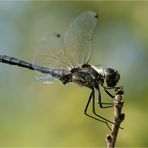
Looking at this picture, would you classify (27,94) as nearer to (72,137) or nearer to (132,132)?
(72,137)

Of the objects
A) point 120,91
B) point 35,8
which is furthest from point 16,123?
point 120,91

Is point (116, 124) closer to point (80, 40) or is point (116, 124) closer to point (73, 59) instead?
point (73, 59)

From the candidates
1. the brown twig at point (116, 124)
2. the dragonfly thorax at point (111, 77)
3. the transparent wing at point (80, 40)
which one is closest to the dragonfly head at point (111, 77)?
the dragonfly thorax at point (111, 77)

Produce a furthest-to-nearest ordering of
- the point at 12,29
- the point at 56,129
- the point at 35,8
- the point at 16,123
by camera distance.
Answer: the point at 12,29 < the point at 35,8 < the point at 16,123 < the point at 56,129

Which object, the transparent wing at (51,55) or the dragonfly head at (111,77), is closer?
the dragonfly head at (111,77)

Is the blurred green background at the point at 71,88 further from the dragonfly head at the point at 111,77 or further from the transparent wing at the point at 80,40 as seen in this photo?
the dragonfly head at the point at 111,77

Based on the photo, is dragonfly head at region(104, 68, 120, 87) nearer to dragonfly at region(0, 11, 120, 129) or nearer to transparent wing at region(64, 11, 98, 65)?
dragonfly at region(0, 11, 120, 129)

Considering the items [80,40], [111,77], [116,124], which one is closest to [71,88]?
[80,40]
